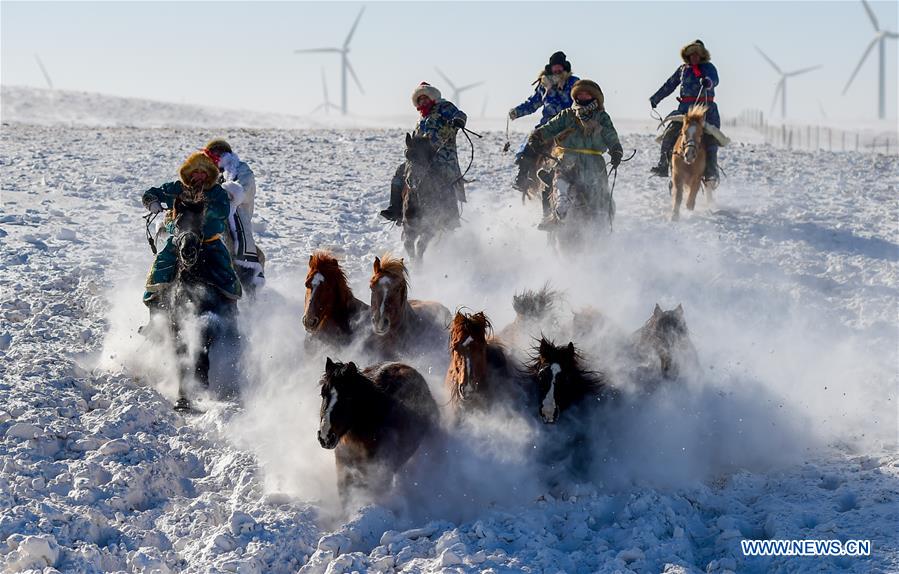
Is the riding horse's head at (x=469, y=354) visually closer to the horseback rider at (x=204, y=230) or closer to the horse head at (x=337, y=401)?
the horse head at (x=337, y=401)

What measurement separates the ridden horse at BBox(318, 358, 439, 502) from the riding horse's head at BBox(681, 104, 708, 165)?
9.56m

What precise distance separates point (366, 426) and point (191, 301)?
9.04 feet

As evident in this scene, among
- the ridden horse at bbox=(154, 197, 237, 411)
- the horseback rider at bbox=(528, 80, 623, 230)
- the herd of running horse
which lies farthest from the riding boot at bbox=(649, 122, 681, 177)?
the ridden horse at bbox=(154, 197, 237, 411)

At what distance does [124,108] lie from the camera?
45000mm

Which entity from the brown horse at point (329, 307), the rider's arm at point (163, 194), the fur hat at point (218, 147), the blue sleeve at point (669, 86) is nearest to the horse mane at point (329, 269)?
the brown horse at point (329, 307)

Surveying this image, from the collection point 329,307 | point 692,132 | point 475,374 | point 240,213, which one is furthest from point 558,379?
point 692,132

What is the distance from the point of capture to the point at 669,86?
56.2 feet

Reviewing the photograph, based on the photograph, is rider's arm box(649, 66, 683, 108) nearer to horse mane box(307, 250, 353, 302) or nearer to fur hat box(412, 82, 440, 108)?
fur hat box(412, 82, 440, 108)

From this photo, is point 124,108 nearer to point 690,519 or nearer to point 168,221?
point 168,221

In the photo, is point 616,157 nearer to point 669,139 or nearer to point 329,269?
point 329,269

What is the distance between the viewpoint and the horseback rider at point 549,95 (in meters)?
14.8

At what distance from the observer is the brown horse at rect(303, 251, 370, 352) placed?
379 inches

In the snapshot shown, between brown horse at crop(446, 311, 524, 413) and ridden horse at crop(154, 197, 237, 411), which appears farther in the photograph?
ridden horse at crop(154, 197, 237, 411)

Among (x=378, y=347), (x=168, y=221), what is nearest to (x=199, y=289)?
(x=168, y=221)
